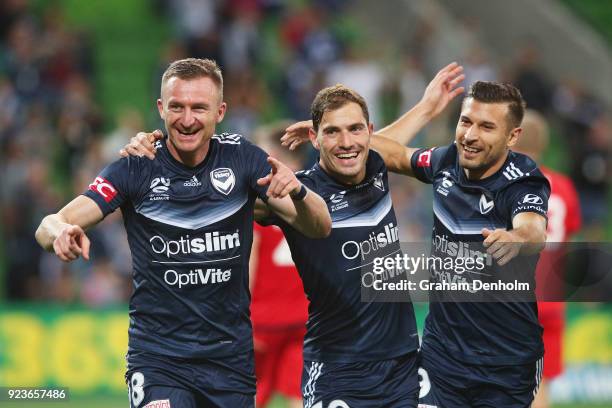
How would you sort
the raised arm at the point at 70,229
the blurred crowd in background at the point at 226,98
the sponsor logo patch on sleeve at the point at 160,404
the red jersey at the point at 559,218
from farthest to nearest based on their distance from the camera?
the blurred crowd in background at the point at 226,98 < the red jersey at the point at 559,218 < the sponsor logo patch on sleeve at the point at 160,404 < the raised arm at the point at 70,229

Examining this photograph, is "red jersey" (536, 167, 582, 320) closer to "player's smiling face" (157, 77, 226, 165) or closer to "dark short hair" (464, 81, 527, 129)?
"dark short hair" (464, 81, 527, 129)

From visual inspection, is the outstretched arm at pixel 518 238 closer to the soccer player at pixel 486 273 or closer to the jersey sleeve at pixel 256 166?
the soccer player at pixel 486 273

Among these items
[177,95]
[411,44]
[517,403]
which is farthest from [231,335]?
[411,44]

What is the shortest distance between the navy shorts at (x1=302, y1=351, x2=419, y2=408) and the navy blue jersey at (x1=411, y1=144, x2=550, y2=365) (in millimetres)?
314

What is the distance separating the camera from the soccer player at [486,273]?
6.44m

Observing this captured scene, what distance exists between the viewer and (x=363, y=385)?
Result: 6.37 meters

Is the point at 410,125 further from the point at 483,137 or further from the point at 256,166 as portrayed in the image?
the point at 256,166

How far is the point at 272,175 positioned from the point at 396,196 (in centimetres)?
943

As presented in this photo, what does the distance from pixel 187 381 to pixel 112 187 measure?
110 centimetres

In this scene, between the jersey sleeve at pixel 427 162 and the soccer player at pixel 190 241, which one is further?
the jersey sleeve at pixel 427 162

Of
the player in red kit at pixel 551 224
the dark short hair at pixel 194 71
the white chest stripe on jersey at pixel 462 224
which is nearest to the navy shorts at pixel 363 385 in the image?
the white chest stripe on jersey at pixel 462 224

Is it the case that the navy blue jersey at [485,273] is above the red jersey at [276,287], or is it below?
below

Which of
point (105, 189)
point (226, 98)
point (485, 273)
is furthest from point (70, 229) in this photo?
point (226, 98)

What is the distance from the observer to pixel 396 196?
598 inches
